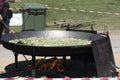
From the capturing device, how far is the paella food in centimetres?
1008

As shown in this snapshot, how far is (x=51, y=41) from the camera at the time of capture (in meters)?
10.5

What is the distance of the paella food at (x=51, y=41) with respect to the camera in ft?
33.1

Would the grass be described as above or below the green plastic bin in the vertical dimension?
below

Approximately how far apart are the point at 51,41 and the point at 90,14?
568 inches

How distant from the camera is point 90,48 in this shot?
9.69m

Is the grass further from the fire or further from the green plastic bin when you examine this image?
the fire

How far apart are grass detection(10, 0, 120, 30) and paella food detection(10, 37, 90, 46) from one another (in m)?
9.46

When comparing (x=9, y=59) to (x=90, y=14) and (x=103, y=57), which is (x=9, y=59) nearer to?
(x=103, y=57)

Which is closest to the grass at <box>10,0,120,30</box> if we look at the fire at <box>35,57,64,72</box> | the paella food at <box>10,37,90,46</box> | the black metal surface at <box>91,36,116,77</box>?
the fire at <box>35,57,64,72</box>

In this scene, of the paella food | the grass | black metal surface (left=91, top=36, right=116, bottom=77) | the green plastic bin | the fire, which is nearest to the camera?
black metal surface (left=91, top=36, right=116, bottom=77)

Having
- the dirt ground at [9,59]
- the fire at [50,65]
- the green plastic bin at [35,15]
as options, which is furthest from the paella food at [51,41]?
the green plastic bin at [35,15]

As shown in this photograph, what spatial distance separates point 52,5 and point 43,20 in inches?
402

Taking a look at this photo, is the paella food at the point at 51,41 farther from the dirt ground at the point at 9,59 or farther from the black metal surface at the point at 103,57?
the dirt ground at the point at 9,59

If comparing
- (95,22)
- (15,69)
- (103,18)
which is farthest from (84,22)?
(15,69)
